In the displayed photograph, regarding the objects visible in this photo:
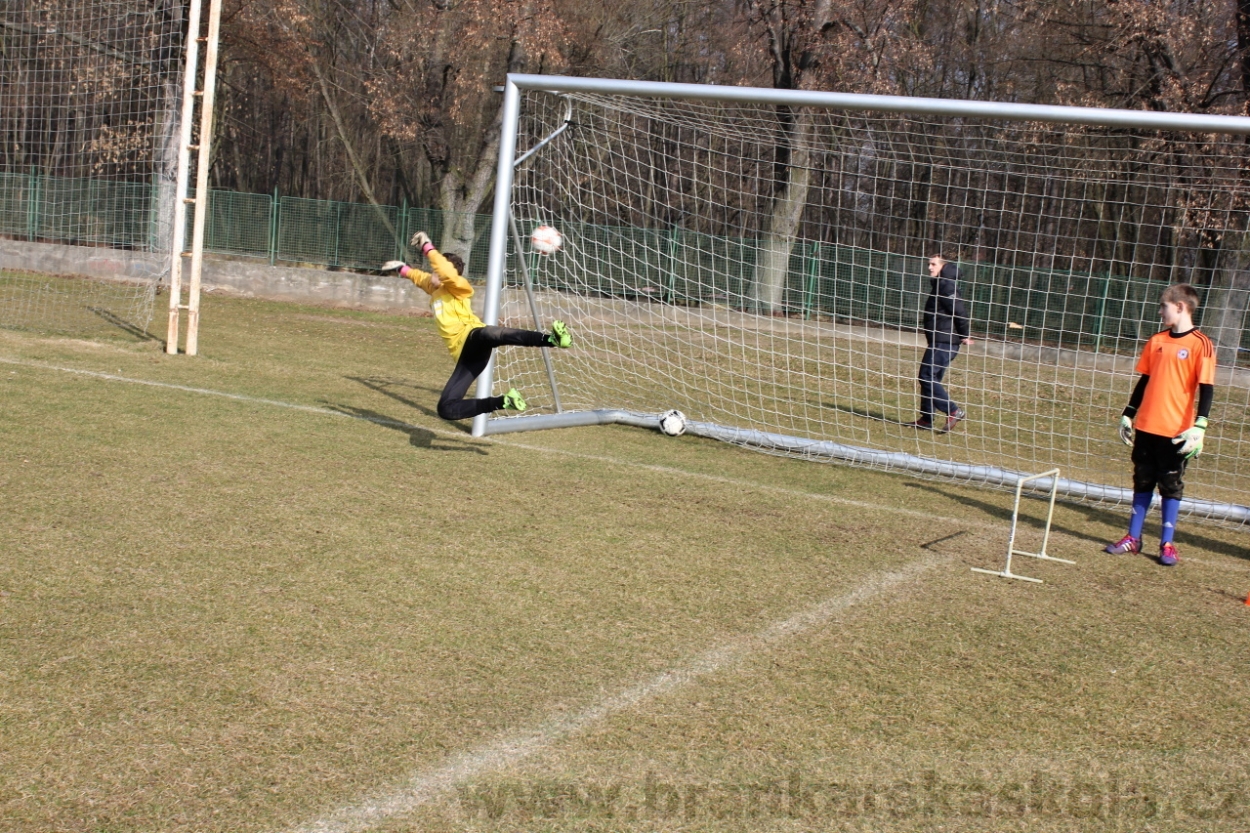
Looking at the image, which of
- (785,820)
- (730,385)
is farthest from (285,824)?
(730,385)

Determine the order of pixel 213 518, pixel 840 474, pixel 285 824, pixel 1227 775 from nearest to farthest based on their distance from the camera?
1. pixel 285 824
2. pixel 1227 775
3. pixel 213 518
4. pixel 840 474

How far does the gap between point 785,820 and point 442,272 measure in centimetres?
575

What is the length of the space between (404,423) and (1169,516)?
5988mm

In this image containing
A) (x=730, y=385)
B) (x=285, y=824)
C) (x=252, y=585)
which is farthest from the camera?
(x=730, y=385)

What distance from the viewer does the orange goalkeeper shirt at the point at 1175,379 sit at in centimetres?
678

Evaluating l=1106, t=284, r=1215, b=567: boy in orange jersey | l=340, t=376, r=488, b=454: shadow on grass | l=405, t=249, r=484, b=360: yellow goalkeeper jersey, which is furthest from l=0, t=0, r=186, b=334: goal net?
l=1106, t=284, r=1215, b=567: boy in orange jersey

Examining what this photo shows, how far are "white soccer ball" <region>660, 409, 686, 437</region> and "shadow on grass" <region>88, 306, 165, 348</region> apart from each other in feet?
21.0

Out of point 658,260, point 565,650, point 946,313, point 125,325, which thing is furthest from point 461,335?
point 125,325

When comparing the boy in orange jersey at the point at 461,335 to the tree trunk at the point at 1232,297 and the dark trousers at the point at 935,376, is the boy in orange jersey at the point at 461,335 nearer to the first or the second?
the dark trousers at the point at 935,376

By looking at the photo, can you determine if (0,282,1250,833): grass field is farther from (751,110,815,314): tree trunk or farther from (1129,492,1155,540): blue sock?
(751,110,815,314): tree trunk

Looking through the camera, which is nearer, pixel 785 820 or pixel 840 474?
pixel 785 820

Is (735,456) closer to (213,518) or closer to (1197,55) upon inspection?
(213,518)

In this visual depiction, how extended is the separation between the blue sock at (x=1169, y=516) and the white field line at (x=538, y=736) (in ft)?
8.74

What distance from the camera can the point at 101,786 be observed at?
10.7ft
